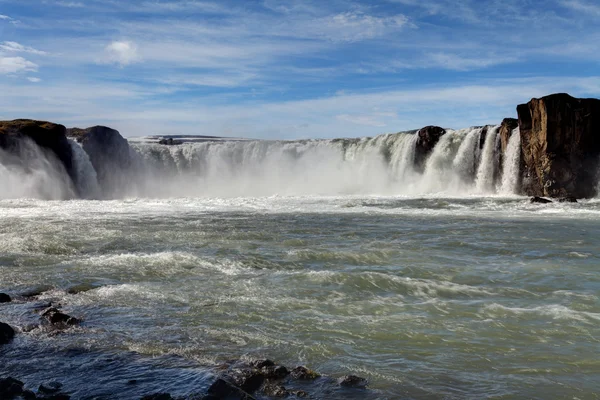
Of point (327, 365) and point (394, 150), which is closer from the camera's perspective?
point (327, 365)

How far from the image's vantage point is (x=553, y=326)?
23.7 feet

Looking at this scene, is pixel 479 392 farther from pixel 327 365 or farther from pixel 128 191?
pixel 128 191

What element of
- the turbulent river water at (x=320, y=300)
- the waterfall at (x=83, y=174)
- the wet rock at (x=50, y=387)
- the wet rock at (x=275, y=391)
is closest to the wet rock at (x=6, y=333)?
the turbulent river water at (x=320, y=300)

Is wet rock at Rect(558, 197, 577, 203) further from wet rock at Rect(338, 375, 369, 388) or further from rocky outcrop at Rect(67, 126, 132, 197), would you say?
rocky outcrop at Rect(67, 126, 132, 197)

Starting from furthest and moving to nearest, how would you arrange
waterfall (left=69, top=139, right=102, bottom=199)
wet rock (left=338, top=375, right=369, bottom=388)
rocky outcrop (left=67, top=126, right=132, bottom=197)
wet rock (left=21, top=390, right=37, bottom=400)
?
rocky outcrop (left=67, top=126, right=132, bottom=197) < waterfall (left=69, top=139, right=102, bottom=199) < wet rock (left=338, top=375, right=369, bottom=388) < wet rock (left=21, top=390, right=37, bottom=400)

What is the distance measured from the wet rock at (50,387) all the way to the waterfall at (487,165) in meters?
33.1

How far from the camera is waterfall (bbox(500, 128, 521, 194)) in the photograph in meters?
33.0

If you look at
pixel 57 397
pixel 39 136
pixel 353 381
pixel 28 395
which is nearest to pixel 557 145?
pixel 353 381

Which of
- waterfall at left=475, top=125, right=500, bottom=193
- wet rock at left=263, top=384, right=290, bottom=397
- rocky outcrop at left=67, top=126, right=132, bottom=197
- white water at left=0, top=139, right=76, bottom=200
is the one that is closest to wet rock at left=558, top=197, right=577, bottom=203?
waterfall at left=475, top=125, right=500, bottom=193

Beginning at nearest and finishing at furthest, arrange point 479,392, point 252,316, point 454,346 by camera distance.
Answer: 1. point 479,392
2. point 454,346
3. point 252,316

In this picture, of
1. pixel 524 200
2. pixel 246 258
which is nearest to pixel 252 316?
pixel 246 258

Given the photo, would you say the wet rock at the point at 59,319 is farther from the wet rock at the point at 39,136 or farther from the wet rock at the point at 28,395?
the wet rock at the point at 39,136

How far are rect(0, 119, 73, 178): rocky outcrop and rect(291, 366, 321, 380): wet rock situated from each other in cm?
3623

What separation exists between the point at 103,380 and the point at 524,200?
2705 cm
